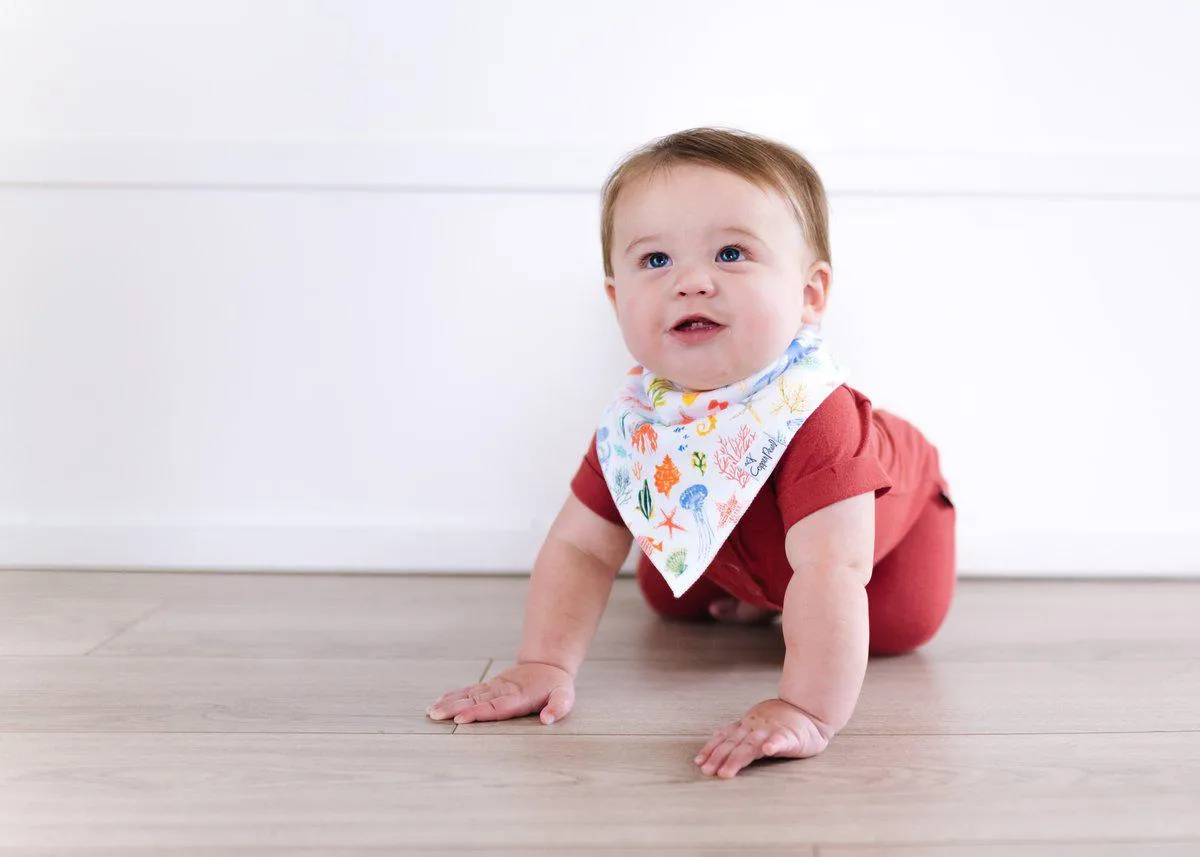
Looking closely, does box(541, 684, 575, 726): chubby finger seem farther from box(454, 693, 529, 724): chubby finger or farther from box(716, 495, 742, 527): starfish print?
box(716, 495, 742, 527): starfish print

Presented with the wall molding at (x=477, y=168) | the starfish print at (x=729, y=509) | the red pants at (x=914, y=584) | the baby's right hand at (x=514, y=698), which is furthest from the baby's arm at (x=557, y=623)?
the wall molding at (x=477, y=168)

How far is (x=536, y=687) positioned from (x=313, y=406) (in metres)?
0.66

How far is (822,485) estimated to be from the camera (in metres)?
0.92

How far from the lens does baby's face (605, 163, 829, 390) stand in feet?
3.08

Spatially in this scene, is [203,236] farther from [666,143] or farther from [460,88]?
[666,143]

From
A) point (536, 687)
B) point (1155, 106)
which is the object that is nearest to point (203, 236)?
point (536, 687)

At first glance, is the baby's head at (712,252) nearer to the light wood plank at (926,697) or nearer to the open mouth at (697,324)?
the open mouth at (697,324)

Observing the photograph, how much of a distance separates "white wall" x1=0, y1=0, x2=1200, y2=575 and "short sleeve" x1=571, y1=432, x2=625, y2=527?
1.31 ft

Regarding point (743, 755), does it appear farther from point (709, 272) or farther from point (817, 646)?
point (709, 272)

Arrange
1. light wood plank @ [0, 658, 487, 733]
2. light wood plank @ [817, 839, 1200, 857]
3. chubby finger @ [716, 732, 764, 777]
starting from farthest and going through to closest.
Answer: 1. light wood plank @ [0, 658, 487, 733]
2. chubby finger @ [716, 732, 764, 777]
3. light wood plank @ [817, 839, 1200, 857]

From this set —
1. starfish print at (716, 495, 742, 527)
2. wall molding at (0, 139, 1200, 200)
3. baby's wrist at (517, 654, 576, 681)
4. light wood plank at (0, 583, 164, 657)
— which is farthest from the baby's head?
light wood plank at (0, 583, 164, 657)

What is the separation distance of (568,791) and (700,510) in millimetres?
301

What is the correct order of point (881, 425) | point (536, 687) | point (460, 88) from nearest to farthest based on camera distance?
point (536, 687)
point (881, 425)
point (460, 88)

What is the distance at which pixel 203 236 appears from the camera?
56.1 inches
